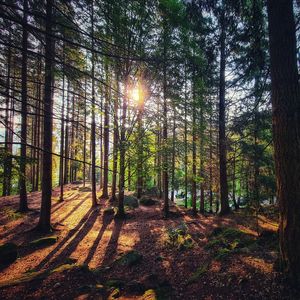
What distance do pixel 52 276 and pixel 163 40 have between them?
11.3 metres

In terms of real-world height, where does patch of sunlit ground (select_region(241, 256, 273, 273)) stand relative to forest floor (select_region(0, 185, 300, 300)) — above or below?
above

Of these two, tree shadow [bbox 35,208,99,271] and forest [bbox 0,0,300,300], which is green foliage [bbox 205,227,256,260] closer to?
forest [bbox 0,0,300,300]

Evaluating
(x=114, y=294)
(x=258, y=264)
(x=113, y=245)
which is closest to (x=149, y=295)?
(x=114, y=294)

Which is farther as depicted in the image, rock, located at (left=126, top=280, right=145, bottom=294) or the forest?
rock, located at (left=126, top=280, right=145, bottom=294)

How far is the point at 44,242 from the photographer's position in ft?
30.5

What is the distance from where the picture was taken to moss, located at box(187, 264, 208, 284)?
208 inches

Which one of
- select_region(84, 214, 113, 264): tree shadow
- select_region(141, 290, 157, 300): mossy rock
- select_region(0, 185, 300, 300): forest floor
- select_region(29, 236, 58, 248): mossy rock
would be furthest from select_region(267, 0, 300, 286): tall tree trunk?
select_region(29, 236, 58, 248): mossy rock

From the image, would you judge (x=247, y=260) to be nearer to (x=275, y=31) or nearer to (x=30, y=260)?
(x=275, y=31)

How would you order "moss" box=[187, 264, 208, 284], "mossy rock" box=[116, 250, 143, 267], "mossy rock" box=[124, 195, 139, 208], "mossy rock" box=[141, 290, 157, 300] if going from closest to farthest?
"mossy rock" box=[141, 290, 157, 300] → "moss" box=[187, 264, 208, 284] → "mossy rock" box=[116, 250, 143, 267] → "mossy rock" box=[124, 195, 139, 208]

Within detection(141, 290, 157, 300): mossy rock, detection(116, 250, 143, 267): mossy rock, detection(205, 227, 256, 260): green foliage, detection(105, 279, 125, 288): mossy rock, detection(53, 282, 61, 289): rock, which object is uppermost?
detection(205, 227, 256, 260): green foliage

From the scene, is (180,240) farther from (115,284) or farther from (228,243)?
(115,284)

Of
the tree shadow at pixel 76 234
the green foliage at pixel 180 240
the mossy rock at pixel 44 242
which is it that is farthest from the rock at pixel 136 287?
the mossy rock at pixel 44 242

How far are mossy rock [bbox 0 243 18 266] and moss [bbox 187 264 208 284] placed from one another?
20.8 feet

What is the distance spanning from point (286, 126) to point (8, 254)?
935 cm
